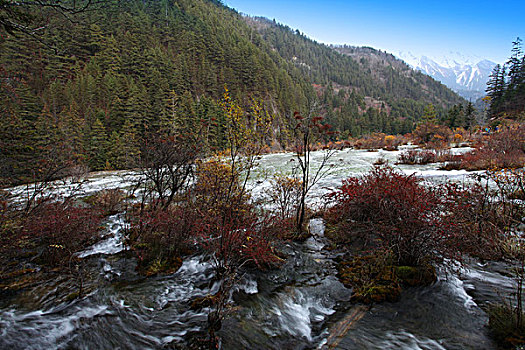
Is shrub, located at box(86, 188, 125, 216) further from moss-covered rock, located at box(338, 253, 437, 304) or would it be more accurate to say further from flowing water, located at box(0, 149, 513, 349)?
moss-covered rock, located at box(338, 253, 437, 304)

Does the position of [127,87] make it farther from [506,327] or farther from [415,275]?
[506,327]

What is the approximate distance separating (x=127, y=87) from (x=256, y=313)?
42359mm

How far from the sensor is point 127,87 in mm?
37156

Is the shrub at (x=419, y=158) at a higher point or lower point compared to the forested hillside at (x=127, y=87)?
lower

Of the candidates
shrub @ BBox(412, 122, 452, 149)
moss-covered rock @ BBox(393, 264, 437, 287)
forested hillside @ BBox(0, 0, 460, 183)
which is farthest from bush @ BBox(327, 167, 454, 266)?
shrub @ BBox(412, 122, 452, 149)

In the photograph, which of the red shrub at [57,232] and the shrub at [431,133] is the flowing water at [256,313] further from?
the shrub at [431,133]

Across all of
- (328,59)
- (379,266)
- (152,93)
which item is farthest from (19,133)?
(328,59)

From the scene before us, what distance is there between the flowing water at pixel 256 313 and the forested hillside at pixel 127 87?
368 centimetres

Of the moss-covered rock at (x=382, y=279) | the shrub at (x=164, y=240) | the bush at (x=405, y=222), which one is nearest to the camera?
the moss-covered rock at (x=382, y=279)

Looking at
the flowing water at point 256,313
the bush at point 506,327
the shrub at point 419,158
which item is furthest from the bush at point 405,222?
the shrub at point 419,158

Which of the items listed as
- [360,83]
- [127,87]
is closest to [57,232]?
[127,87]

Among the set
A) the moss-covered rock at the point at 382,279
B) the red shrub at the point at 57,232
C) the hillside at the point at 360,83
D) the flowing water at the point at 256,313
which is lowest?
the flowing water at the point at 256,313

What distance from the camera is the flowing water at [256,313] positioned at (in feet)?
11.3

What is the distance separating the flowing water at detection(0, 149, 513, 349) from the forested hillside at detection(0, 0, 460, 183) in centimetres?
368
